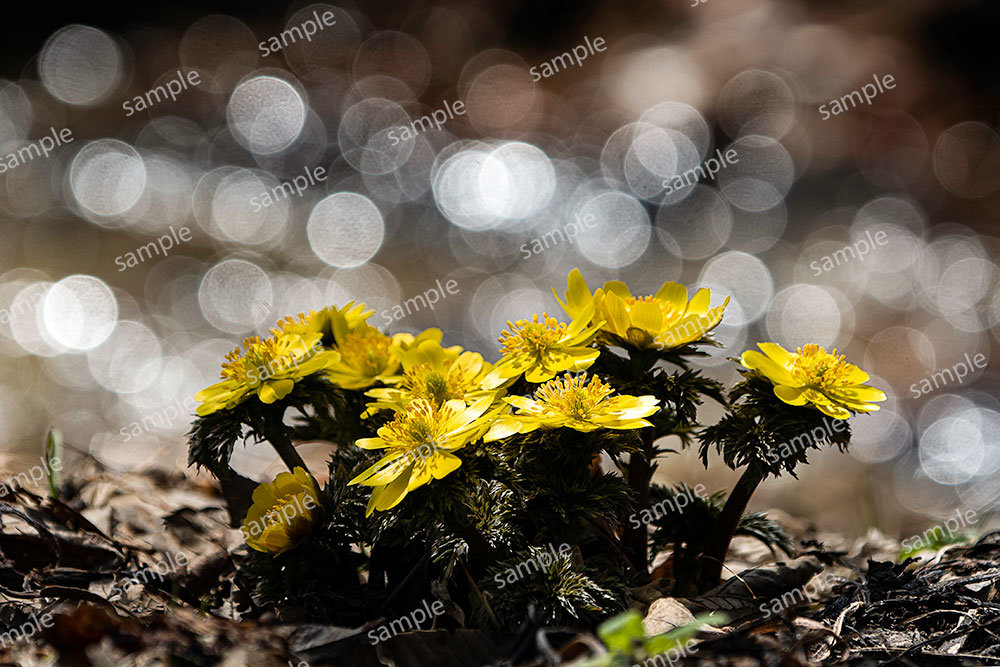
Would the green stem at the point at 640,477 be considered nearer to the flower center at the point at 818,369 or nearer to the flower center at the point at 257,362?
the flower center at the point at 818,369

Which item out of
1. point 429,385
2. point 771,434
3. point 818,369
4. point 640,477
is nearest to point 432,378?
point 429,385

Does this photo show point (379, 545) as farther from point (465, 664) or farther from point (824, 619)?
point (824, 619)

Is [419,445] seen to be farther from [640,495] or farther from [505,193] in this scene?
[505,193]

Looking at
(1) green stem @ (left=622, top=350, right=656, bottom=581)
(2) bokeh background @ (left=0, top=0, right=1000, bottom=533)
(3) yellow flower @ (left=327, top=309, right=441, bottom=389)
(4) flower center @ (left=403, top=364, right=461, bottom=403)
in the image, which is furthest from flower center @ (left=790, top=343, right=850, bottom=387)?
(2) bokeh background @ (left=0, top=0, right=1000, bottom=533)

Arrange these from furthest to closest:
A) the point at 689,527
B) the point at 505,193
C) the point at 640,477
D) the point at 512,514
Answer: the point at 505,193 → the point at 689,527 → the point at 640,477 → the point at 512,514

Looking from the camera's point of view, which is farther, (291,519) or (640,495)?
(640,495)

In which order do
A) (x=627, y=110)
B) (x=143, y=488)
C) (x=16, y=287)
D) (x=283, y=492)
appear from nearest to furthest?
1. (x=283, y=492)
2. (x=143, y=488)
3. (x=16, y=287)
4. (x=627, y=110)

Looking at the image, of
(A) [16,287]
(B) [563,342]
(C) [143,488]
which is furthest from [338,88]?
(B) [563,342]

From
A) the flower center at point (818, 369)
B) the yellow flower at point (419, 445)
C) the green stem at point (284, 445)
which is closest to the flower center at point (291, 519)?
the green stem at point (284, 445)
